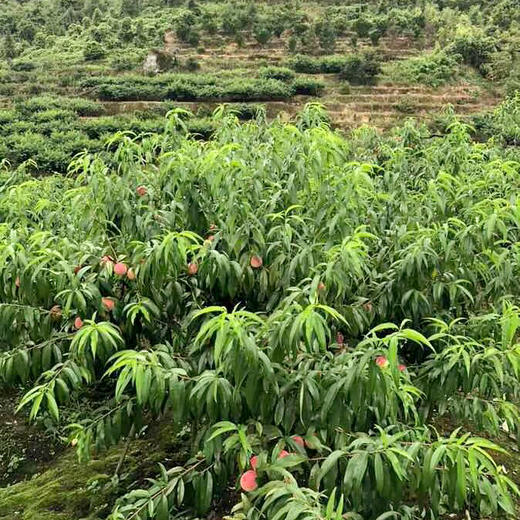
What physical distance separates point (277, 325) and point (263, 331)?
7cm

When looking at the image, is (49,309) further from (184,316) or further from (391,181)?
(391,181)

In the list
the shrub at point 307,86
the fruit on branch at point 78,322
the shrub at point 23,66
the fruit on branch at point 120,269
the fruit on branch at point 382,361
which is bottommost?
the shrub at point 307,86

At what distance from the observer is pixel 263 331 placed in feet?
5.54

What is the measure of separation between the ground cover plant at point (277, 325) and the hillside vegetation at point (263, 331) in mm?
11

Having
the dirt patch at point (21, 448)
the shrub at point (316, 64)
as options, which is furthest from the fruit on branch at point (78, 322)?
the shrub at point (316, 64)

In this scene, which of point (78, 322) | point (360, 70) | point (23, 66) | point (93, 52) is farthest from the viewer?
point (93, 52)

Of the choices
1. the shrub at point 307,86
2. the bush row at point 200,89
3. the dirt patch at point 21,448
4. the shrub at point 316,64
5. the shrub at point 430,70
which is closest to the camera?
the dirt patch at point 21,448

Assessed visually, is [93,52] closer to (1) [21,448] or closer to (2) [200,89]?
(2) [200,89]

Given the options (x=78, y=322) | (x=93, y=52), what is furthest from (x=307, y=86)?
(x=78, y=322)

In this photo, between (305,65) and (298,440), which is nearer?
(298,440)

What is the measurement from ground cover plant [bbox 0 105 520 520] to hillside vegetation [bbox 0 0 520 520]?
0.01 metres

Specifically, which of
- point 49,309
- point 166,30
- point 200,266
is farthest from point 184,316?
point 166,30

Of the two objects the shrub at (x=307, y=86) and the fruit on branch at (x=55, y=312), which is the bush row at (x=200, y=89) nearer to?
the shrub at (x=307, y=86)

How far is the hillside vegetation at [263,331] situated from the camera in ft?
4.99
